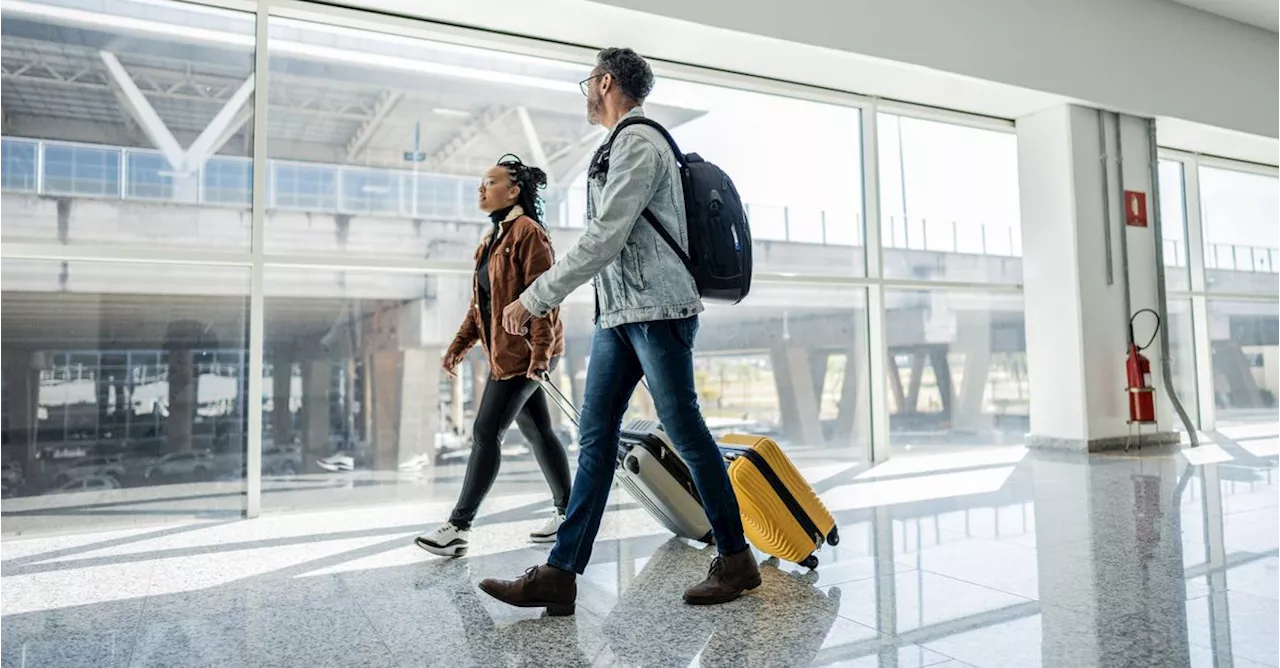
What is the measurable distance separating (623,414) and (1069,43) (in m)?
5.70

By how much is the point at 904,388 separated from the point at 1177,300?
11.9ft

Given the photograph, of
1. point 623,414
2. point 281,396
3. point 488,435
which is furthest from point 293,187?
point 623,414

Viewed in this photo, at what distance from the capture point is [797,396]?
622cm

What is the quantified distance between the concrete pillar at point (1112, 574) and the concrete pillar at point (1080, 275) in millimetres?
2006

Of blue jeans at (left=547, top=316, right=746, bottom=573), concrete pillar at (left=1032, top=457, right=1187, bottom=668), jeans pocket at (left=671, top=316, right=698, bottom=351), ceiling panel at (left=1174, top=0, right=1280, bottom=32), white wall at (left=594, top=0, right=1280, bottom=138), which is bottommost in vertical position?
concrete pillar at (left=1032, top=457, right=1187, bottom=668)

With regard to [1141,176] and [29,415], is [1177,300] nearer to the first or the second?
[1141,176]

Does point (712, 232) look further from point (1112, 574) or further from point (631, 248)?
point (1112, 574)

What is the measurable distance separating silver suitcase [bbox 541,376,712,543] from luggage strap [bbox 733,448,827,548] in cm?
29

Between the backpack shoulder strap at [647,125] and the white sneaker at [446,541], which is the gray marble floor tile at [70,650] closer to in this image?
the white sneaker at [446,541]

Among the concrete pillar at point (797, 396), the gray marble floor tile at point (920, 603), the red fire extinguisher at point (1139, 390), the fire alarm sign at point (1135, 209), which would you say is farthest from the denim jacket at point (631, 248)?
the fire alarm sign at point (1135, 209)

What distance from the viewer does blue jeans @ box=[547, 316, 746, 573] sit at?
2180mm

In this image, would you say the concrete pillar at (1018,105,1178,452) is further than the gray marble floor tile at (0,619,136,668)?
Yes

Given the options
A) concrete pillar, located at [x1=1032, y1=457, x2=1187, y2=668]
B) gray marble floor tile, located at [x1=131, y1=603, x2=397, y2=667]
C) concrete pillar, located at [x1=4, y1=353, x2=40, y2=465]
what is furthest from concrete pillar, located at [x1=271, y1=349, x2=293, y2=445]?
concrete pillar, located at [x1=1032, y1=457, x2=1187, y2=668]

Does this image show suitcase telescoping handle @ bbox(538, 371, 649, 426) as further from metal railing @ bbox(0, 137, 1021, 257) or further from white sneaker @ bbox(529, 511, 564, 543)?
metal railing @ bbox(0, 137, 1021, 257)
